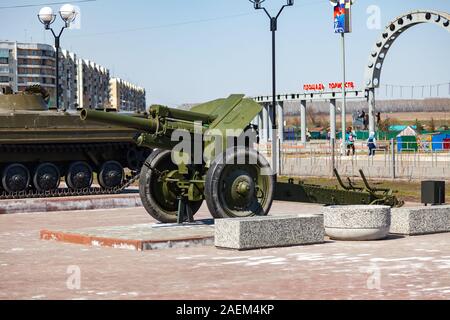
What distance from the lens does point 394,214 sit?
16.0 meters

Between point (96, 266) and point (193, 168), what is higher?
point (193, 168)

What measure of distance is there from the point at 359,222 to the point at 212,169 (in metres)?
2.44

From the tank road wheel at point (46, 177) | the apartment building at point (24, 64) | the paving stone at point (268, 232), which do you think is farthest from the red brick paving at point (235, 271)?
the apartment building at point (24, 64)

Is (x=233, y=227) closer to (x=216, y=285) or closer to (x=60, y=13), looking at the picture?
(x=216, y=285)

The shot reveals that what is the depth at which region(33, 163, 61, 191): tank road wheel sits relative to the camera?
2649 cm

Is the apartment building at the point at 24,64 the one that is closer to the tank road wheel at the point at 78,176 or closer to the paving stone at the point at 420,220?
the tank road wheel at the point at 78,176

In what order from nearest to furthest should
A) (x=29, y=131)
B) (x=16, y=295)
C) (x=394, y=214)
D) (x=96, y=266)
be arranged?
1. (x=16, y=295)
2. (x=96, y=266)
3. (x=394, y=214)
4. (x=29, y=131)

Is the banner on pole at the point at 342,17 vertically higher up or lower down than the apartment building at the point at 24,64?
lower down

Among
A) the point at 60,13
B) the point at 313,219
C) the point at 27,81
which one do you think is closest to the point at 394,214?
the point at 313,219

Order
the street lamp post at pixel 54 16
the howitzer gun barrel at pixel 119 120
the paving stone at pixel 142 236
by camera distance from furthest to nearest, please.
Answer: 1. the street lamp post at pixel 54 16
2. the howitzer gun barrel at pixel 119 120
3. the paving stone at pixel 142 236

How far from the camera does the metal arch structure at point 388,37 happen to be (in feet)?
182

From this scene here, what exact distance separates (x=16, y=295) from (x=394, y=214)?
7514mm

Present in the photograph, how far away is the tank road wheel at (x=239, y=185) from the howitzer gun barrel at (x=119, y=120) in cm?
119

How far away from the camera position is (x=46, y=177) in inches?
1048
